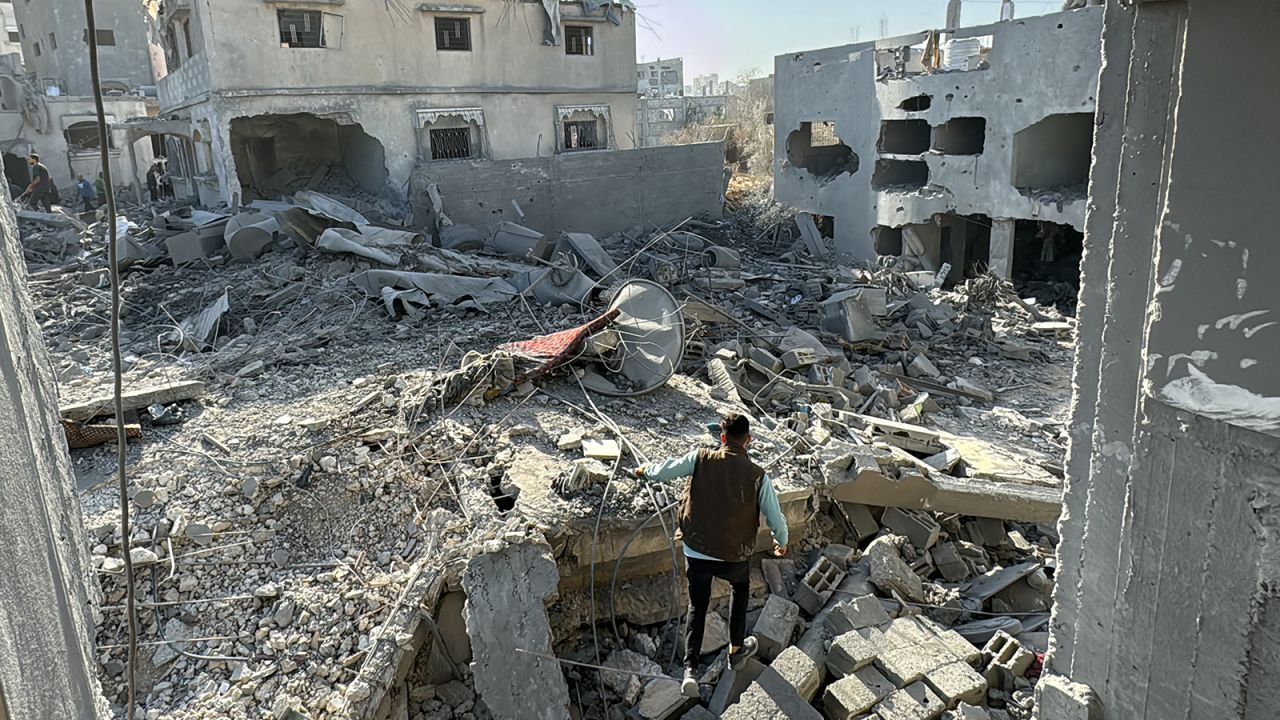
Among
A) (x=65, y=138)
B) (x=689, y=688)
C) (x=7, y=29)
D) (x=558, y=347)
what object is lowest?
(x=689, y=688)

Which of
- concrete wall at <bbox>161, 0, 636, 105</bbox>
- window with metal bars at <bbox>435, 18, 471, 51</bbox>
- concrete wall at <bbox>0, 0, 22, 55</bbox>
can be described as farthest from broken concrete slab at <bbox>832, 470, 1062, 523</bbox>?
concrete wall at <bbox>0, 0, 22, 55</bbox>

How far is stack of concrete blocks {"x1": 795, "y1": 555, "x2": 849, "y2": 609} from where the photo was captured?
223 inches

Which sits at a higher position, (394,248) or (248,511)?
(394,248)

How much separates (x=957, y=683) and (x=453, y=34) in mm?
19556

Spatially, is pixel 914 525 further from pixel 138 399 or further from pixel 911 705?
pixel 138 399

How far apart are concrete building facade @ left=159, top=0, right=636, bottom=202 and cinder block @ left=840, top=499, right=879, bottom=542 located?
14.9 m

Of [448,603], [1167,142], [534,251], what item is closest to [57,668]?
[1167,142]

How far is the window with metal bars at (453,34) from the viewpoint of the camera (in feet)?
65.4

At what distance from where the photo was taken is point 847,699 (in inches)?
187

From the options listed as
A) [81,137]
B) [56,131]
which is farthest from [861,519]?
[81,137]

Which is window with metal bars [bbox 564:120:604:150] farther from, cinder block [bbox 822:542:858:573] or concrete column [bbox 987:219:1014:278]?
cinder block [bbox 822:542:858:573]

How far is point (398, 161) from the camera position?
19297 millimetres

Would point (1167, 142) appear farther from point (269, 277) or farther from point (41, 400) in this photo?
point (269, 277)

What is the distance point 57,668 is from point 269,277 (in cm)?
1114
